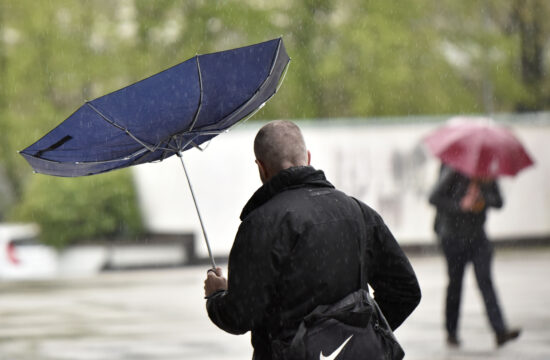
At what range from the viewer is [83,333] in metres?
11.7

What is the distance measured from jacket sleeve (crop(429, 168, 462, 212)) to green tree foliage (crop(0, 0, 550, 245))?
20.6 metres

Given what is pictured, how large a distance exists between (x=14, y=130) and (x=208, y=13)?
6.44 metres

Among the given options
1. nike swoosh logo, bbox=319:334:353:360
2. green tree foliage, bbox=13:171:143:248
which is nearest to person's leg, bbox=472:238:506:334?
nike swoosh logo, bbox=319:334:353:360

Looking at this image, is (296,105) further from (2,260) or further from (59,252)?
(2,260)

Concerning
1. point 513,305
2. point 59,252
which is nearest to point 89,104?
point 513,305

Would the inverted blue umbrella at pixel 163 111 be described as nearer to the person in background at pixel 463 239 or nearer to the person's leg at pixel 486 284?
the person in background at pixel 463 239

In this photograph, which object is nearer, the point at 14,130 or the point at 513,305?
the point at 513,305

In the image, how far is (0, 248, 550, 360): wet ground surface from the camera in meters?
9.77

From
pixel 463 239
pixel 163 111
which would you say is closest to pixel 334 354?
pixel 163 111

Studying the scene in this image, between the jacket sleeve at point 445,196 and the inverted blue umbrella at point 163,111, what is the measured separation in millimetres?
5219

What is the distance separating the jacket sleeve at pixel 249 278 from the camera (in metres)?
3.40

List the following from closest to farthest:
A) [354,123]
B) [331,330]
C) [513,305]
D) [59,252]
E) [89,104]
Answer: [331,330] < [89,104] < [513,305] < [59,252] < [354,123]

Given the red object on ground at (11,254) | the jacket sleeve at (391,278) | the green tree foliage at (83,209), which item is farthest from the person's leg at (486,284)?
the green tree foliage at (83,209)

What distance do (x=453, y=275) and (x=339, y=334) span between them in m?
5.79
